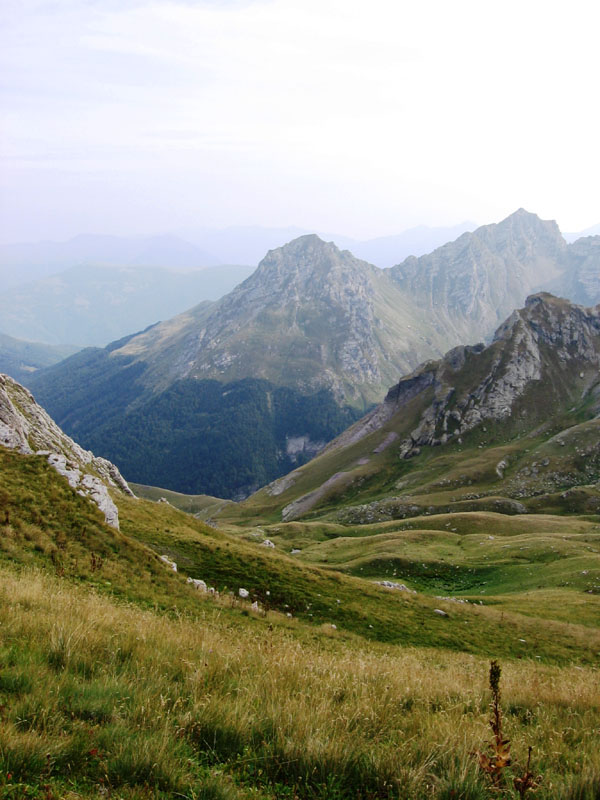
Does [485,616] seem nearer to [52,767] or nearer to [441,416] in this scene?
[52,767]

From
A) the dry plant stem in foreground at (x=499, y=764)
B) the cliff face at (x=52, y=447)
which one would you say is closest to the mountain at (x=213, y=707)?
the dry plant stem in foreground at (x=499, y=764)

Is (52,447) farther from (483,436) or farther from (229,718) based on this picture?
(483,436)

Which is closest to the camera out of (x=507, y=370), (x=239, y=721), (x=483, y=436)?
(x=239, y=721)

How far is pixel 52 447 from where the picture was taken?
41.8 m

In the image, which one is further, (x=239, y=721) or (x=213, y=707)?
(x=213, y=707)


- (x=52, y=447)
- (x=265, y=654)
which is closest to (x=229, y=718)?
(x=265, y=654)

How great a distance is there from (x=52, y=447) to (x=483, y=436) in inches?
4768

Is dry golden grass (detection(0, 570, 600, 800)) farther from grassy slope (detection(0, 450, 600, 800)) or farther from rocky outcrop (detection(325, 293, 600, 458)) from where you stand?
A: rocky outcrop (detection(325, 293, 600, 458))

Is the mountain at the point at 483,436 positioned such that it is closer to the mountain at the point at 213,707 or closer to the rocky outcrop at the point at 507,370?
the rocky outcrop at the point at 507,370

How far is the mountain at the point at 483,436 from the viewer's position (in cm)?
10162

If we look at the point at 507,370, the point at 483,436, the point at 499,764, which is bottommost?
the point at 483,436

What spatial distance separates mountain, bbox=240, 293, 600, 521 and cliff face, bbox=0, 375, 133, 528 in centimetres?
7022

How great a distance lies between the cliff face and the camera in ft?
83.8

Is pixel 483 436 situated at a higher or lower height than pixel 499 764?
lower
